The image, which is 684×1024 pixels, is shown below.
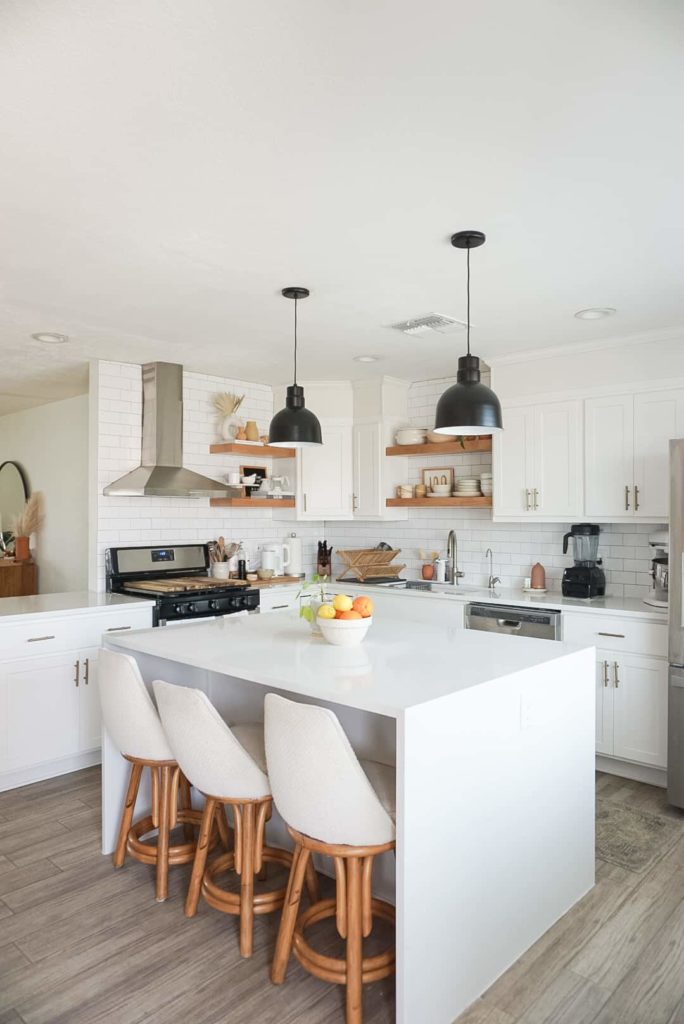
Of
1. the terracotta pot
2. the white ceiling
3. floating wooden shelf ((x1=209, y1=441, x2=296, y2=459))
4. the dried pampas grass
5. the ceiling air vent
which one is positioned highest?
the ceiling air vent

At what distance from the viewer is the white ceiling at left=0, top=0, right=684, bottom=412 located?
1594mm

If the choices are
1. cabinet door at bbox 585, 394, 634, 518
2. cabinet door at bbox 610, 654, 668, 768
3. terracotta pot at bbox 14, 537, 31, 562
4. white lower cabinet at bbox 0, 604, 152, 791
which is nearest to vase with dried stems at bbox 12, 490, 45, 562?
terracotta pot at bbox 14, 537, 31, 562

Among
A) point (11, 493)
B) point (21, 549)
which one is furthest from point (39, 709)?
point (11, 493)

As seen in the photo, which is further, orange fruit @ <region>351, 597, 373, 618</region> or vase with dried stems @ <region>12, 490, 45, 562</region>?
vase with dried stems @ <region>12, 490, 45, 562</region>

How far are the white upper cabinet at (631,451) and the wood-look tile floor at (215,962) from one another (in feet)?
6.54

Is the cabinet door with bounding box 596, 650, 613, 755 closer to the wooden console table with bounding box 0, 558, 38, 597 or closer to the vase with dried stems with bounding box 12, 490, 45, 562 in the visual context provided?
the wooden console table with bounding box 0, 558, 38, 597

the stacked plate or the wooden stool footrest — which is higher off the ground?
the stacked plate

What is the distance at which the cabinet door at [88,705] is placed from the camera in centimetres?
409

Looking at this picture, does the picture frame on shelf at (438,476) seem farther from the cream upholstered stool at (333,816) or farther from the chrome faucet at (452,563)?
the cream upholstered stool at (333,816)

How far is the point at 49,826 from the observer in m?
3.37

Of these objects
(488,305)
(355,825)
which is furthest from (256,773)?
(488,305)

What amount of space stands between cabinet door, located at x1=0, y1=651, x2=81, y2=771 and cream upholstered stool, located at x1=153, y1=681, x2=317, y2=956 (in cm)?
173

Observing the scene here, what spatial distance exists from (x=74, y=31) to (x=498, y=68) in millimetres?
1010

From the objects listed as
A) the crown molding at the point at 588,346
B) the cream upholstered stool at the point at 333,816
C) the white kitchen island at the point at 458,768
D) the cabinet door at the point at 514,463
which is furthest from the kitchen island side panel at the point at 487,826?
the crown molding at the point at 588,346
